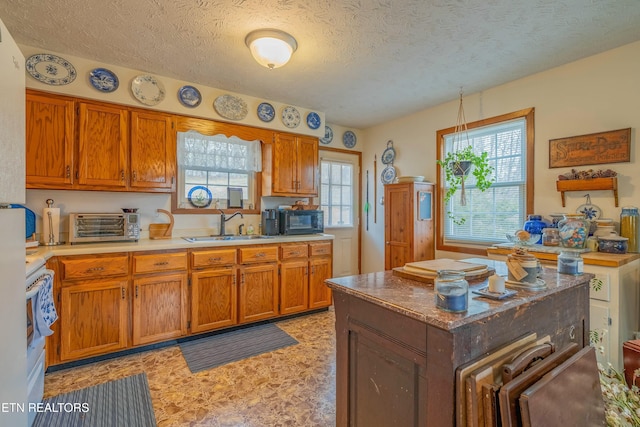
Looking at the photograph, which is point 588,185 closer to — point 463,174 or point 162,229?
point 463,174

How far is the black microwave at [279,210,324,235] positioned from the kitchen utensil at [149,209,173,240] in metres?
1.23

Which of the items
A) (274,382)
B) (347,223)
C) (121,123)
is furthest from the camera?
(347,223)

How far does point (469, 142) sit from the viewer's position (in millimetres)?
3629

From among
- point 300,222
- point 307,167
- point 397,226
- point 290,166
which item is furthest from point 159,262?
point 397,226

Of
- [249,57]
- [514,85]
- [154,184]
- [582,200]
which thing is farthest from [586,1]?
[154,184]

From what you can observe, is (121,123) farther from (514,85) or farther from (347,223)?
(514,85)

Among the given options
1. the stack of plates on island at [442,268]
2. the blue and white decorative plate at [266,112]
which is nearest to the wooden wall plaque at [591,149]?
the stack of plates on island at [442,268]

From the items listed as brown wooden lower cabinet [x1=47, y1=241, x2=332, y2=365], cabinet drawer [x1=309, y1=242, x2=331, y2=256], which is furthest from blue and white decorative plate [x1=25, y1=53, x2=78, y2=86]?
cabinet drawer [x1=309, y1=242, x2=331, y2=256]

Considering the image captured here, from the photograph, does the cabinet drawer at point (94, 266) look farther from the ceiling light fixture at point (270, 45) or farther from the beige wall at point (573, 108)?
the beige wall at point (573, 108)

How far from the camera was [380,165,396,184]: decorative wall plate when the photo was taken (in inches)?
177

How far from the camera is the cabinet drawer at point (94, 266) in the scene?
2367 mm

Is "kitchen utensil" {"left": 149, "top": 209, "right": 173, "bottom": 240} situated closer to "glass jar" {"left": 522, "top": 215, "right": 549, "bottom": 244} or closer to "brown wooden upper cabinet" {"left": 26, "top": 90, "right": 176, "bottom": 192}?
"brown wooden upper cabinet" {"left": 26, "top": 90, "right": 176, "bottom": 192}

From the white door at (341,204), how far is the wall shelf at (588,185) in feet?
9.11

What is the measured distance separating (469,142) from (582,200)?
1.30 metres
